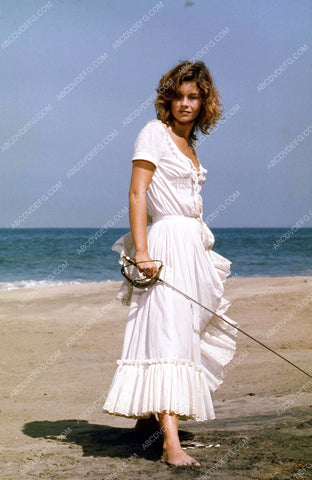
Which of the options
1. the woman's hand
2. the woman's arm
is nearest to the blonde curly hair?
the woman's arm

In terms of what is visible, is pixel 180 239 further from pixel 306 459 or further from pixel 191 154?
pixel 306 459

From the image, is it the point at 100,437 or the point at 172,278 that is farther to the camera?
the point at 100,437

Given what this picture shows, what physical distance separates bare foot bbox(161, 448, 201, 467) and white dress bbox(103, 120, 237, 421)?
0.60 ft

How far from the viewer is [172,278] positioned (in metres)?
3.32

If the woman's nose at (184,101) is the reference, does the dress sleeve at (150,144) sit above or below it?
below

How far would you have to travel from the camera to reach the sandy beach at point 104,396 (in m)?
3.14

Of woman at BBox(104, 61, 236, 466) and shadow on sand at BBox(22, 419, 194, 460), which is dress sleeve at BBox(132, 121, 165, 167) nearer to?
woman at BBox(104, 61, 236, 466)

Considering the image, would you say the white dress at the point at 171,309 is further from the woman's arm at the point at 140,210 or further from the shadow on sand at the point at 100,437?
the shadow on sand at the point at 100,437

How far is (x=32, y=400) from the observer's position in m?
5.60

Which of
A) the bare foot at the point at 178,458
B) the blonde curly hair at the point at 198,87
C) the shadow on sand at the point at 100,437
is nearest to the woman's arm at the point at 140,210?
the blonde curly hair at the point at 198,87

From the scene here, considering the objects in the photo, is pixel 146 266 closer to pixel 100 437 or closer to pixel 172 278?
pixel 172 278

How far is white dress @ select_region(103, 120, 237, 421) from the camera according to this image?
10.3 feet

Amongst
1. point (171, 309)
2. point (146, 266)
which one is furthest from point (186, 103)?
point (171, 309)

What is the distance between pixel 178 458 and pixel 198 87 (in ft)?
6.45
